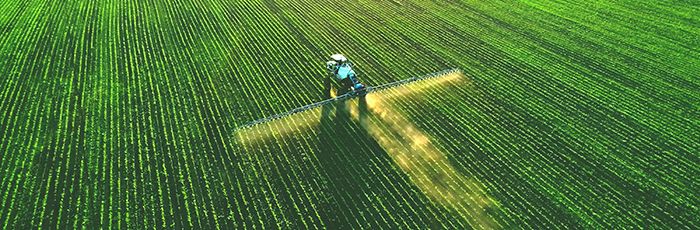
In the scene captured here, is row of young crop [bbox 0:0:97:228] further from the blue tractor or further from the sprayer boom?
the blue tractor

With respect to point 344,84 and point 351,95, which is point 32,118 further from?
point 351,95

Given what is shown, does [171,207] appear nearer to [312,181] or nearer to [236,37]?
[312,181]

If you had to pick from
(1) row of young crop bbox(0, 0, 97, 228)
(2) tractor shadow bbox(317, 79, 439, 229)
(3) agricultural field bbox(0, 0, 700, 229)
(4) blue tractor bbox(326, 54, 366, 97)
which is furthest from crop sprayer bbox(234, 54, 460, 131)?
(1) row of young crop bbox(0, 0, 97, 228)

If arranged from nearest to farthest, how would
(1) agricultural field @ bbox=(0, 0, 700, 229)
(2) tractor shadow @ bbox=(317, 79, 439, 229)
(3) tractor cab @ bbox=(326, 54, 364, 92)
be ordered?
(2) tractor shadow @ bbox=(317, 79, 439, 229)
(1) agricultural field @ bbox=(0, 0, 700, 229)
(3) tractor cab @ bbox=(326, 54, 364, 92)

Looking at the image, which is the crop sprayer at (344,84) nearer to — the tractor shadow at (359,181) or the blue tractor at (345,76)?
the blue tractor at (345,76)

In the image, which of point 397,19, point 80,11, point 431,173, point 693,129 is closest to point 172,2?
point 80,11

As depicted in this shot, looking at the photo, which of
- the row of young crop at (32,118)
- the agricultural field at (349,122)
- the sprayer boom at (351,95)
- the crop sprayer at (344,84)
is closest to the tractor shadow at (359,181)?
the agricultural field at (349,122)
